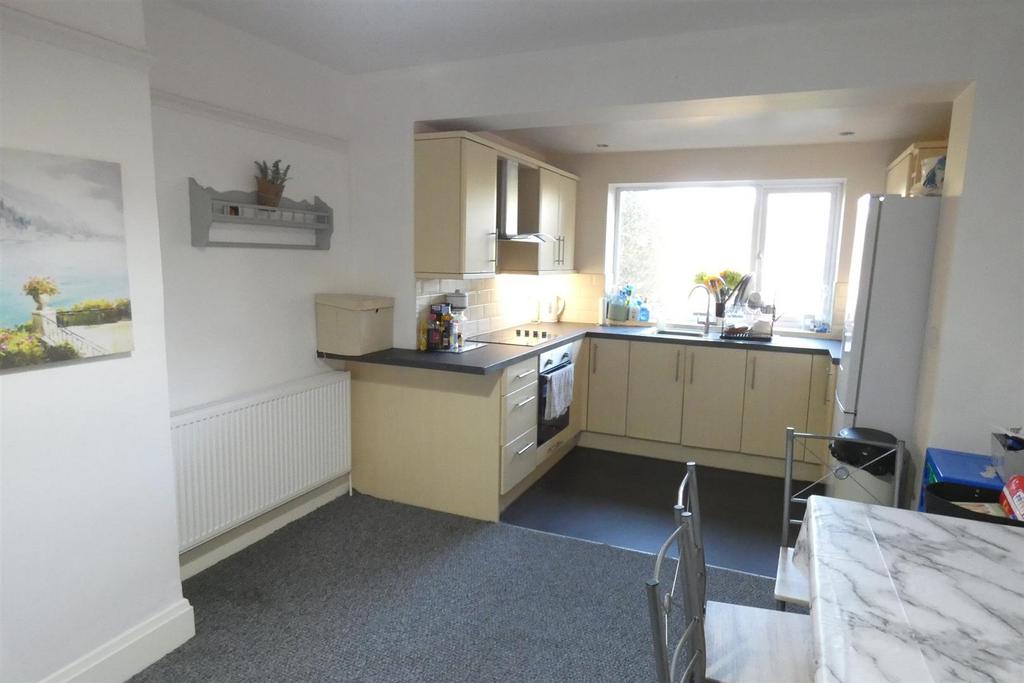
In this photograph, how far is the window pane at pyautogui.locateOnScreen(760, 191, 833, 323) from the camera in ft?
14.3

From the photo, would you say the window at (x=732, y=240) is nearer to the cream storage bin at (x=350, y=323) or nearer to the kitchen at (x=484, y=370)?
the kitchen at (x=484, y=370)

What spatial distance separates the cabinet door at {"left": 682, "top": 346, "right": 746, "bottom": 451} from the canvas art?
3313mm

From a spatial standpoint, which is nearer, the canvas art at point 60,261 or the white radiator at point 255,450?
the canvas art at point 60,261

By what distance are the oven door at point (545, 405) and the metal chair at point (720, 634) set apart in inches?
79.2

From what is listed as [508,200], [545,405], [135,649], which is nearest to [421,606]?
[135,649]

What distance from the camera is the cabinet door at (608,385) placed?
4.30m

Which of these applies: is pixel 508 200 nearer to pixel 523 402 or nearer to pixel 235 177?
pixel 523 402

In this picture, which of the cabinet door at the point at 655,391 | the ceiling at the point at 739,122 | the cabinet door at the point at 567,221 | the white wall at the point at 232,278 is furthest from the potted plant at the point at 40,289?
the cabinet door at the point at 655,391

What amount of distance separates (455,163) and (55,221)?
1.86 meters

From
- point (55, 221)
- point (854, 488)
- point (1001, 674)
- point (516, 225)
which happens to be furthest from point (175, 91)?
point (854, 488)

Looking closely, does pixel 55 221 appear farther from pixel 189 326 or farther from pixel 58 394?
pixel 189 326

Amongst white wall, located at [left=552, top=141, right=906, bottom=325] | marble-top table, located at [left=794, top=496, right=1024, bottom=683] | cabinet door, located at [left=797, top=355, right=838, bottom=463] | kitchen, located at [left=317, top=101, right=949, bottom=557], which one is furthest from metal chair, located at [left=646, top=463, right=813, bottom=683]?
white wall, located at [left=552, top=141, right=906, bottom=325]

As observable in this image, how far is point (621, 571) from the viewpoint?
2717 mm

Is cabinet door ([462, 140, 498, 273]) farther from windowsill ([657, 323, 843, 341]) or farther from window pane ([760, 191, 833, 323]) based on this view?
window pane ([760, 191, 833, 323])
